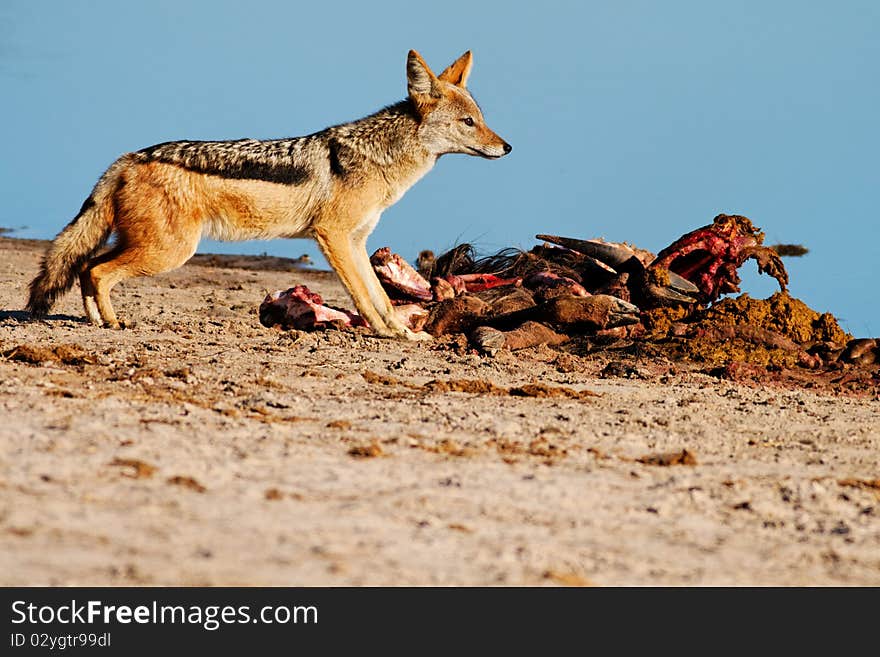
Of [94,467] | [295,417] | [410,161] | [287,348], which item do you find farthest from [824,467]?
[410,161]

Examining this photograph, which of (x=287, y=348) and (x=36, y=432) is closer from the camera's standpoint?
(x=36, y=432)

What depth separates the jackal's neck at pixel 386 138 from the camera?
387 inches

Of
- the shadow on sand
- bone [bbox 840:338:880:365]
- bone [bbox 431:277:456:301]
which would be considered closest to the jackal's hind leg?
the shadow on sand

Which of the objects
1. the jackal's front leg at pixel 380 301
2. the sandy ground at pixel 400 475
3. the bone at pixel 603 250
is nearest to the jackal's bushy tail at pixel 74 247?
the sandy ground at pixel 400 475

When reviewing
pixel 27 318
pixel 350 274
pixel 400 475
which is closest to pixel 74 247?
pixel 27 318

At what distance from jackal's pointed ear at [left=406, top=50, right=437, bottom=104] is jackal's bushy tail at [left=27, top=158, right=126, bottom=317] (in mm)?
2780

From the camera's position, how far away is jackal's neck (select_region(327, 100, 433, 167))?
984cm

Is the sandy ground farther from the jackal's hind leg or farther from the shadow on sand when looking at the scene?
the shadow on sand

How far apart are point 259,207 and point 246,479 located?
17.7ft

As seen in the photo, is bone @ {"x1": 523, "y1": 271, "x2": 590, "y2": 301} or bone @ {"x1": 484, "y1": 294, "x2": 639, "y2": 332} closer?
bone @ {"x1": 484, "y1": 294, "x2": 639, "y2": 332}

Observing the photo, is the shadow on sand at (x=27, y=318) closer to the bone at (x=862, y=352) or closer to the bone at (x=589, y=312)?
the bone at (x=589, y=312)

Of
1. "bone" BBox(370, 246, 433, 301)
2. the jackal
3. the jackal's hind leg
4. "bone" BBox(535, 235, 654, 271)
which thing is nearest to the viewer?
the jackal
